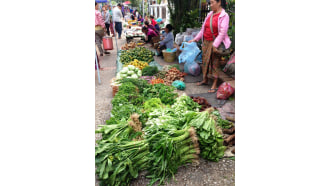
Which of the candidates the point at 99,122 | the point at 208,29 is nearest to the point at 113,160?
the point at 99,122

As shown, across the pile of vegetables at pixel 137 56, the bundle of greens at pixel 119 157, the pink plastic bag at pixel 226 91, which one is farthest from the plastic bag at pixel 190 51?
the bundle of greens at pixel 119 157

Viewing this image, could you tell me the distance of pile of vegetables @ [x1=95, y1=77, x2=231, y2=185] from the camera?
6.97 feet

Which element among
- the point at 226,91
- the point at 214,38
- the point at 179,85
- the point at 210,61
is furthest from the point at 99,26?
the point at 226,91

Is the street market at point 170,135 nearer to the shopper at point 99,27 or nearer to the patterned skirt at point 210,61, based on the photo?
the patterned skirt at point 210,61

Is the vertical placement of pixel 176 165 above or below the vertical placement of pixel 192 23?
below

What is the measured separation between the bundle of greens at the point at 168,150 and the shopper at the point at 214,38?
2.31 meters

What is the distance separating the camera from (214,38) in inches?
168

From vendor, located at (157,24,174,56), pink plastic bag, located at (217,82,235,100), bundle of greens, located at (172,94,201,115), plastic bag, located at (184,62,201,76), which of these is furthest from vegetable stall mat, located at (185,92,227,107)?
vendor, located at (157,24,174,56)

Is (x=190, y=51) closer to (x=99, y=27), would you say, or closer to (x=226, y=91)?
Result: (x=226, y=91)

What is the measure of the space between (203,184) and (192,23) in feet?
20.1

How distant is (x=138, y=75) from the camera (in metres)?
5.31

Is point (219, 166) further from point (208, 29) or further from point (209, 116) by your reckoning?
point (208, 29)

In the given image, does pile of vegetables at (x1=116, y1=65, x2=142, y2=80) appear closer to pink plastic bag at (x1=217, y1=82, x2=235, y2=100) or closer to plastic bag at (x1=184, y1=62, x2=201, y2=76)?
plastic bag at (x1=184, y1=62, x2=201, y2=76)

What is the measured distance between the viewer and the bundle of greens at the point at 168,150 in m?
2.29
